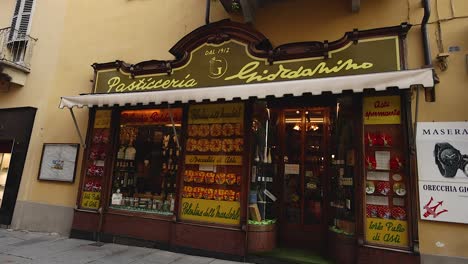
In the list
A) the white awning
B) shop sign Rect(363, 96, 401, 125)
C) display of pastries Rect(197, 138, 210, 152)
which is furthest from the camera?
display of pastries Rect(197, 138, 210, 152)

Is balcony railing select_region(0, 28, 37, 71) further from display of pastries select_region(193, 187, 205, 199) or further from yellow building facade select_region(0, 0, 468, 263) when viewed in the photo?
display of pastries select_region(193, 187, 205, 199)

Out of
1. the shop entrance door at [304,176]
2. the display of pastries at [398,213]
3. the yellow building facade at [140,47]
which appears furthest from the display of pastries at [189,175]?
the display of pastries at [398,213]

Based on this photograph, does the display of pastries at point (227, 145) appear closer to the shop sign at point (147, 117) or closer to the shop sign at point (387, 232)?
the shop sign at point (147, 117)

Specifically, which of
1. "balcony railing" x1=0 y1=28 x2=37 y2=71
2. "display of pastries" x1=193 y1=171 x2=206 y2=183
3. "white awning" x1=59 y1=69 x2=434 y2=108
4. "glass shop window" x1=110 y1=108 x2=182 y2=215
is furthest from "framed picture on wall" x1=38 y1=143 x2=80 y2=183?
"display of pastries" x1=193 y1=171 x2=206 y2=183

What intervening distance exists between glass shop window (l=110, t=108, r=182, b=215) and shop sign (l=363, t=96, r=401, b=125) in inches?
156

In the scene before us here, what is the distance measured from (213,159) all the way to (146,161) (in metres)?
1.99

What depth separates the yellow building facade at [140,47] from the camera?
5422 mm

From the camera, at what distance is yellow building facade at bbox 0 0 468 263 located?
5.42 metres

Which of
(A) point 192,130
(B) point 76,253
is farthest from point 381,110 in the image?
(B) point 76,253

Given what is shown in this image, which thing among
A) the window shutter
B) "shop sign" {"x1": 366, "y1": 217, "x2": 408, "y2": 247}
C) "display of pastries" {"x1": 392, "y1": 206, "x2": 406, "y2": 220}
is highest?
the window shutter

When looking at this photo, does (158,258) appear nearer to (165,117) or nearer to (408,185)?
(165,117)

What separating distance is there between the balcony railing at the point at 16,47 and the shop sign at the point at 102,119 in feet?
10.6

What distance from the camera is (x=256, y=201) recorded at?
6391 millimetres

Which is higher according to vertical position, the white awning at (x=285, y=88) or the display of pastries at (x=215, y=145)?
the white awning at (x=285, y=88)
